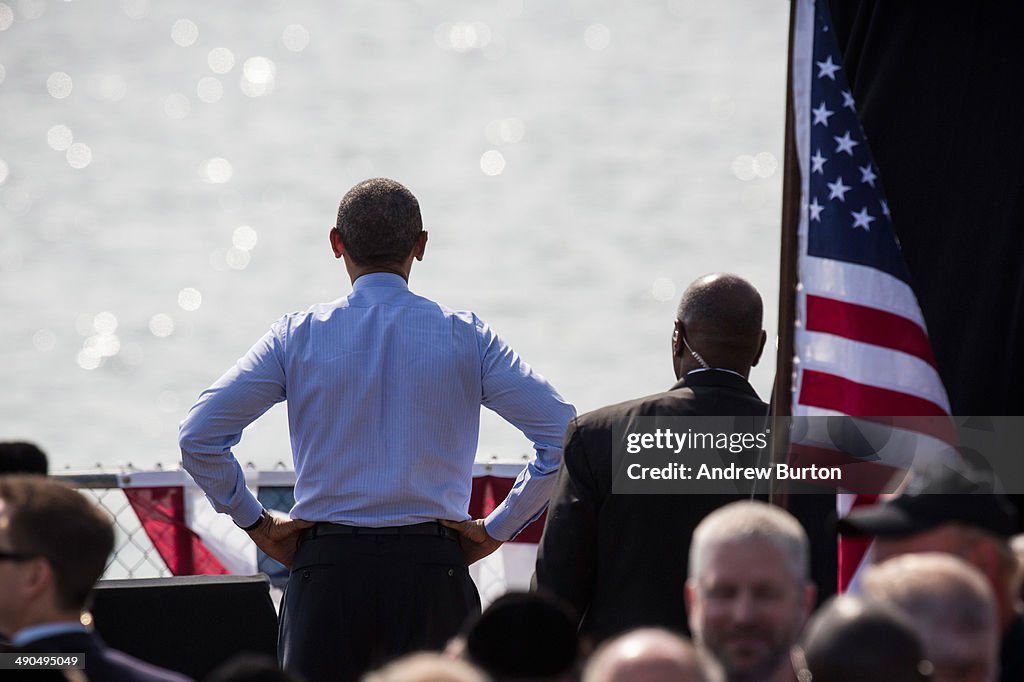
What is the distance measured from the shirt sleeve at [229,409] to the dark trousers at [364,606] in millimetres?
445

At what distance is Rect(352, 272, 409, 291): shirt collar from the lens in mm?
5992

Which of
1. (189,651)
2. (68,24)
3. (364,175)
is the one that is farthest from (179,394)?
(189,651)

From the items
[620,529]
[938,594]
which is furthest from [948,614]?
[620,529]

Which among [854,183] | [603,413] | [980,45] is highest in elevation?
[980,45]

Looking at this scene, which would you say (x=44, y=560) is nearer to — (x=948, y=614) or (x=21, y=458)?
(x=21, y=458)

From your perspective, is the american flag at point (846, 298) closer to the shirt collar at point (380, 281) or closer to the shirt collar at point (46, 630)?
the shirt collar at point (380, 281)

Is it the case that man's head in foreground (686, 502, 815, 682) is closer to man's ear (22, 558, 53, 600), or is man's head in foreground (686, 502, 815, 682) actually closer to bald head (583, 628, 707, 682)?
bald head (583, 628, 707, 682)

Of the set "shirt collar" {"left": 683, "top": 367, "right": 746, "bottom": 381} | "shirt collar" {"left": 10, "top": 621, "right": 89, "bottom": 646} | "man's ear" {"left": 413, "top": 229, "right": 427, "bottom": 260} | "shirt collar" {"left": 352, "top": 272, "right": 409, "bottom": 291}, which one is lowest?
"shirt collar" {"left": 10, "top": 621, "right": 89, "bottom": 646}

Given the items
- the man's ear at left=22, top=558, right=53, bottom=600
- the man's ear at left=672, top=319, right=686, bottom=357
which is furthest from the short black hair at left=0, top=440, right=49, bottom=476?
the man's ear at left=672, top=319, right=686, bottom=357

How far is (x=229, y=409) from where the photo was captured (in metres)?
5.93

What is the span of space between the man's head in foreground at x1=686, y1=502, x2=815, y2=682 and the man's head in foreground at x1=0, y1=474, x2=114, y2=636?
1.43 metres

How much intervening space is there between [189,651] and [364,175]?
22.9 metres

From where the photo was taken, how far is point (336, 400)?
5.82 metres

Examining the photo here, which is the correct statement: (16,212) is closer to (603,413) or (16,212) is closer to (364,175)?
(364,175)
